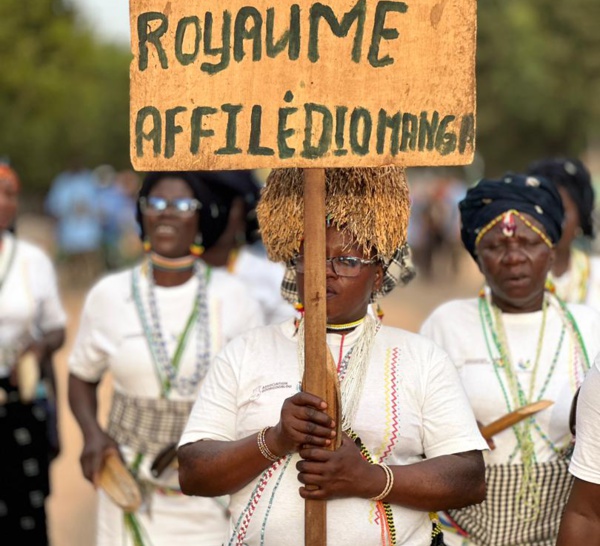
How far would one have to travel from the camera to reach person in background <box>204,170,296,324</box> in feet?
21.5

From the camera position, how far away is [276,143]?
3.23 metres

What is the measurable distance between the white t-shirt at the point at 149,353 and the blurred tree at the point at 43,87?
1567 centimetres

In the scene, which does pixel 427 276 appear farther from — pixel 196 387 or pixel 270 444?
pixel 270 444

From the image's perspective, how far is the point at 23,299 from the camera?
6246mm

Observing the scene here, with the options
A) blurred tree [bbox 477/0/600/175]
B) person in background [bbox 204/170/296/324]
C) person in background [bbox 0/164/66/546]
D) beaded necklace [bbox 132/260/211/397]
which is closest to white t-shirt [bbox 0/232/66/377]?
person in background [bbox 0/164/66/546]

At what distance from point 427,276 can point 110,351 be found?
1851 centimetres

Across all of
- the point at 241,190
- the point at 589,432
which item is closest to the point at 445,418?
the point at 589,432

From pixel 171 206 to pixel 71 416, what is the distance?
20.0 feet

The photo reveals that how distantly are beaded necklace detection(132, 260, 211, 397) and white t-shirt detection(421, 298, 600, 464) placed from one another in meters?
1.11

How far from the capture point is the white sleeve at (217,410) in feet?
11.3

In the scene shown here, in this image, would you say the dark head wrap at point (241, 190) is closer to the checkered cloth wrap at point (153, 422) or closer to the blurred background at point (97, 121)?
the checkered cloth wrap at point (153, 422)

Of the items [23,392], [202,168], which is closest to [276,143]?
[202,168]

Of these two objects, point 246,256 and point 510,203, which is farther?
point 246,256

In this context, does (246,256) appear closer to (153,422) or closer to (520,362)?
(153,422)
